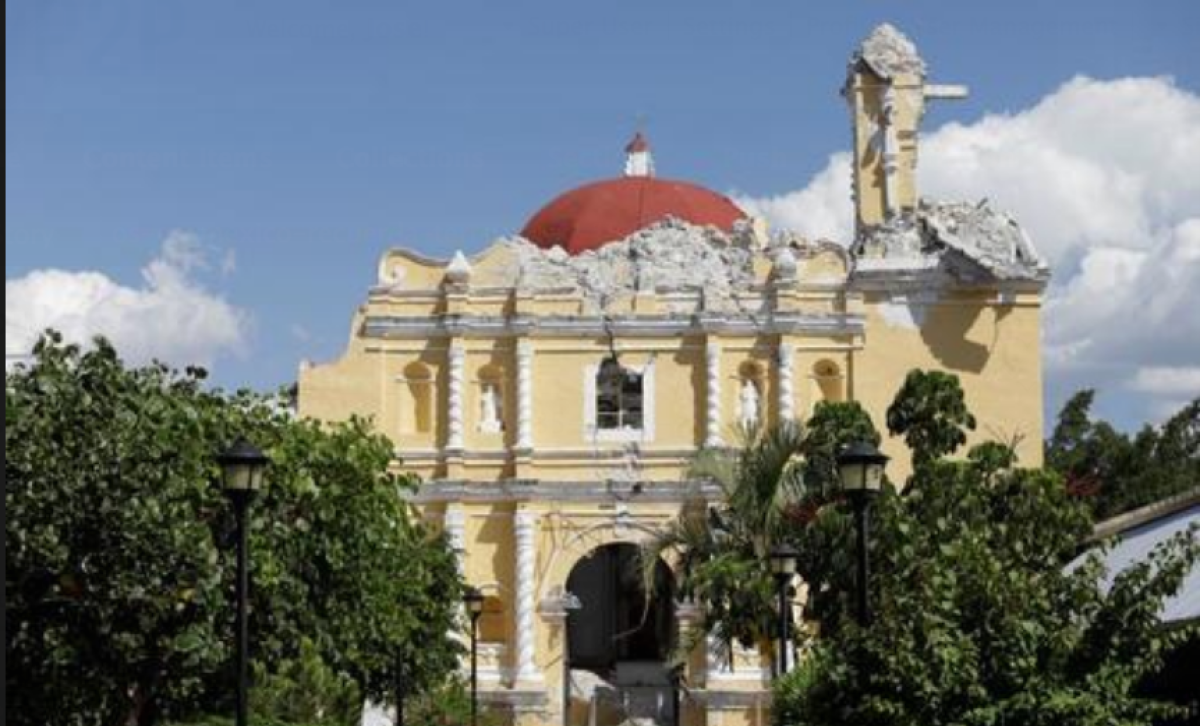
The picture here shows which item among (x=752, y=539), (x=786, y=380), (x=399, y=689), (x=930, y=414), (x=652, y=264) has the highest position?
(x=652, y=264)

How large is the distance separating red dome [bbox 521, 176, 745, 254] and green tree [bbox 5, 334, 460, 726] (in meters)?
23.2

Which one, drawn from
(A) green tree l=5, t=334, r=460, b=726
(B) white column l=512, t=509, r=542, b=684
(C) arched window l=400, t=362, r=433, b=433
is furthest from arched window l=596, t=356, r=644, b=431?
(A) green tree l=5, t=334, r=460, b=726

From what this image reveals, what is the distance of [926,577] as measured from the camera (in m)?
16.0

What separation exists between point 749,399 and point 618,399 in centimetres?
249

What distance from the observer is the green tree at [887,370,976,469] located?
101 feet

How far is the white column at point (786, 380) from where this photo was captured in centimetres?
4341

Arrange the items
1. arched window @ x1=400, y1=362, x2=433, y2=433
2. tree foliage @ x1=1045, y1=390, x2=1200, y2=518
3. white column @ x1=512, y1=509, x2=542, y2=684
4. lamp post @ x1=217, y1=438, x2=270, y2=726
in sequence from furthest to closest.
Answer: tree foliage @ x1=1045, y1=390, x2=1200, y2=518, arched window @ x1=400, y1=362, x2=433, y2=433, white column @ x1=512, y1=509, x2=542, y2=684, lamp post @ x1=217, y1=438, x2=270, y2=726

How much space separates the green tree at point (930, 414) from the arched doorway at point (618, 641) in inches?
514

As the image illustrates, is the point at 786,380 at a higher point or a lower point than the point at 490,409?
higher

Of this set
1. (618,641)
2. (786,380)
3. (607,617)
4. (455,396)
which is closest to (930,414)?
(786,380)

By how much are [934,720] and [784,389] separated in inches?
1136

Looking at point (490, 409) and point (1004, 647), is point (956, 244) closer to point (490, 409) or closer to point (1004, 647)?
point (490, 409)

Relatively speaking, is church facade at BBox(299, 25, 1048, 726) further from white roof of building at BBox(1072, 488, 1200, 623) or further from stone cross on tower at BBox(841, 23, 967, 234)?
white roof of building at BBox(1072, 488, 1200, 623)

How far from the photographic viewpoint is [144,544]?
2136cm
